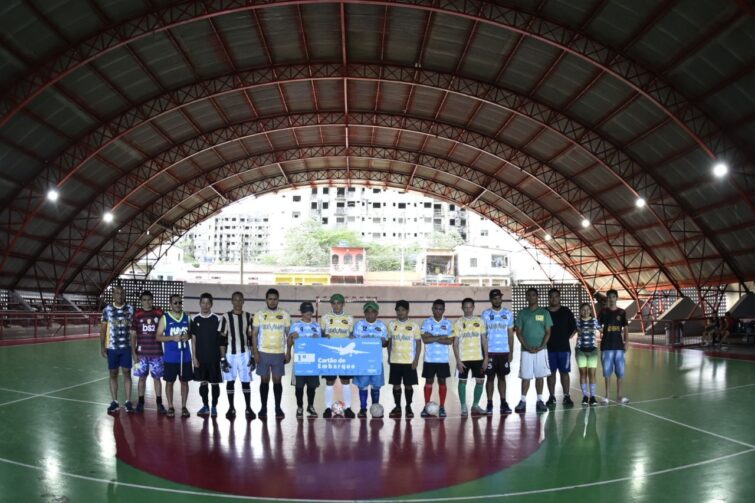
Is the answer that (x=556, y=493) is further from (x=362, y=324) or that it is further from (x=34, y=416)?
(x=34, y=416)

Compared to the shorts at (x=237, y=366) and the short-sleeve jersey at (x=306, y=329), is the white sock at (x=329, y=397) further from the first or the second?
the shorts at (x=237, y=366)

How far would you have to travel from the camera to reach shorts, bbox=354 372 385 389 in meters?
8.02

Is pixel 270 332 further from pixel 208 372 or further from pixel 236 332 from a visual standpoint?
pixel 208 372

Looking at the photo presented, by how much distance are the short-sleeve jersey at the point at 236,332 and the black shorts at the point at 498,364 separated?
3.63 meters

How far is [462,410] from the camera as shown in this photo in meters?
8.23

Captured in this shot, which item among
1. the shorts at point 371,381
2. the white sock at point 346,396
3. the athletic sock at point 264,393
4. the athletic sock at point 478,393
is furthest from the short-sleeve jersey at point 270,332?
the athletic sock at point 478,393

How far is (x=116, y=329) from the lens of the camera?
818 cm

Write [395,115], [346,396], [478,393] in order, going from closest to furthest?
[478,393]
[346,396]
[395,115]

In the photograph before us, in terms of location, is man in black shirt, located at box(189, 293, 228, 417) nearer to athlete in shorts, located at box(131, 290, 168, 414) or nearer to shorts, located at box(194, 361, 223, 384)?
shorts, located at box(194, 361, 223, 384)

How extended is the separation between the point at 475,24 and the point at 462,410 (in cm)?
1580

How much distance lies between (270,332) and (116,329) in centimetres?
234

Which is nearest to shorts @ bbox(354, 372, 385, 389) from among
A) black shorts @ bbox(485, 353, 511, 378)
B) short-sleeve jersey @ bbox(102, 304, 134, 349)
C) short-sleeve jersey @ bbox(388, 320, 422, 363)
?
short-sleeve jersey @ bbox(388, 320, 422, 363)

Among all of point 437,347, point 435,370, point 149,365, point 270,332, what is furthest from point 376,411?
point 149,365

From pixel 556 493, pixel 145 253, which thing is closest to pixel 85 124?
pixel 145 253
